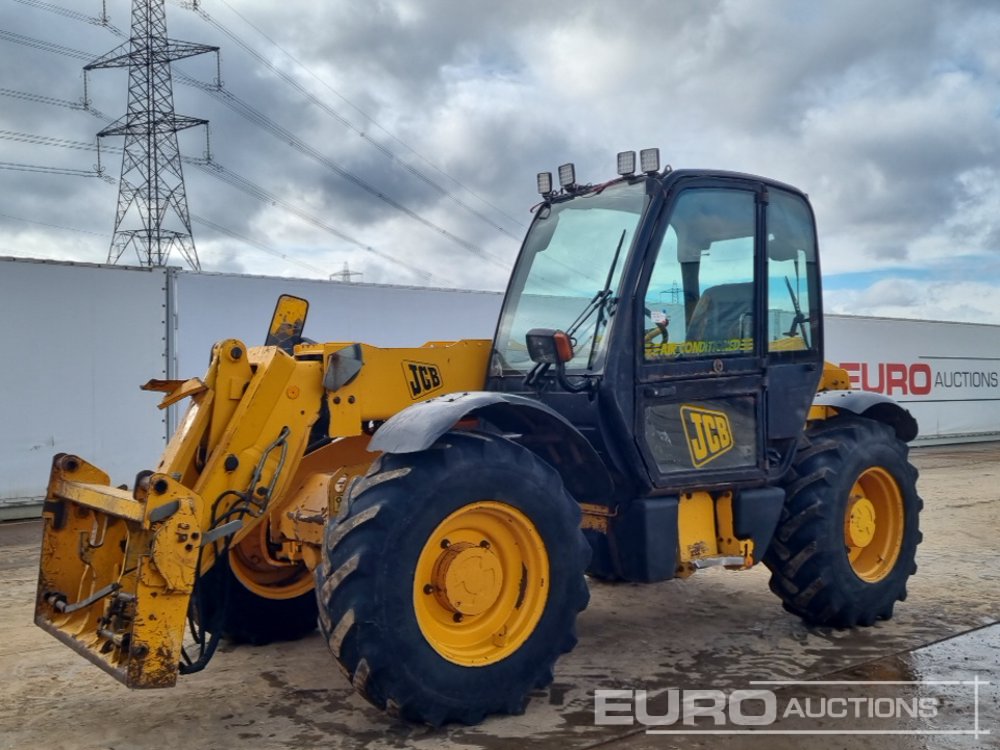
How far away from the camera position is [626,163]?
17.0 feet

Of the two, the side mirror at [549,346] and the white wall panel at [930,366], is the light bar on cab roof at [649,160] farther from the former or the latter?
the white wall panel at [930,366]

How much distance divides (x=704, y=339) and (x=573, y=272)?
2.63 ft

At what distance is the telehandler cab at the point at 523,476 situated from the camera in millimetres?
3891

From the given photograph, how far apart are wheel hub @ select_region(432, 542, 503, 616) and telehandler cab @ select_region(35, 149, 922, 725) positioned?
1 centimetres

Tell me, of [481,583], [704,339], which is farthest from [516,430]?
[704,339]

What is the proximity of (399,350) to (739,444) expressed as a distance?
6.46ft

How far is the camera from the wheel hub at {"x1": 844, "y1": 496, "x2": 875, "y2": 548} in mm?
5832

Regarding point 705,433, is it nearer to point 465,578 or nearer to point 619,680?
point 619,680

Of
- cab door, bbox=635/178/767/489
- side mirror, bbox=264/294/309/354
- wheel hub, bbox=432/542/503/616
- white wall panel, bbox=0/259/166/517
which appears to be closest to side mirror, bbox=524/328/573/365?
cab door, bbox=635/178/767/489

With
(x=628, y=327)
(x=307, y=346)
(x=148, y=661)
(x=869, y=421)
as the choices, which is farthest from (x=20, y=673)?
(x=869, y=421)

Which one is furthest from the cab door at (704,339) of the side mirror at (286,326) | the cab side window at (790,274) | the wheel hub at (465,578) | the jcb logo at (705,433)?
the side mirror at (286,326)

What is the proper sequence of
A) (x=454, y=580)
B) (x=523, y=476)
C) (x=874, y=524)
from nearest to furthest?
1. (x=454, y=580)
2. (x=523, y=476)
3. (x=874, y=524)

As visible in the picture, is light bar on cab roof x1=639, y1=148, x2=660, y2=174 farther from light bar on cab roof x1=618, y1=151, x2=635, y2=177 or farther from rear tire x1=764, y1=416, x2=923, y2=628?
rear tire x1=764, y1=416, x2=923, y2=628

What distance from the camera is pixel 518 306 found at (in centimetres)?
544
